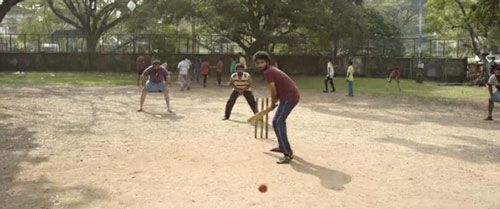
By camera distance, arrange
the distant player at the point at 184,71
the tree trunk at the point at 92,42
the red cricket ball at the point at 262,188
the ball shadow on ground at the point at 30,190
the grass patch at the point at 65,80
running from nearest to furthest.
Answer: the ball shadow on ground at the point at 30,190 → the red cricket ball at the point at 262,188 → the distant player at the point at 184,71 → the grass patch at the point at 65,80 → the tree trunk at the point at 92,42

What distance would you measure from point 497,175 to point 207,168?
3.94 meters

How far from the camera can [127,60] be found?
3659 centimetres

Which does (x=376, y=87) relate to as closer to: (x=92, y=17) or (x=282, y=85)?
(x=282, y=85)

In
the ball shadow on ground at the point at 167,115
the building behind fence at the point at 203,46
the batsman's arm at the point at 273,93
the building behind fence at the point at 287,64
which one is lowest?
the ball shadow on ground at the point at 167,115

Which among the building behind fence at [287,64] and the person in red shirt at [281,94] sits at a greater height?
the building behind fence at [287,64]

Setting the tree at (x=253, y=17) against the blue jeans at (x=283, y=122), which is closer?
the blue jeans at (x=283, y=122)

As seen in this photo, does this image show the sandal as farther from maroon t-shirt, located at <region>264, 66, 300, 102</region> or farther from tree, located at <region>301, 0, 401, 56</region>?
tree, located at <region>301, 0, 401, 56</region>

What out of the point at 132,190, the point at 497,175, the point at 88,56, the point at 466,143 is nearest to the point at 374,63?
the point at 88,56

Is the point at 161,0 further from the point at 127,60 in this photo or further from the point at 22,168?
Result: the point at 22,168

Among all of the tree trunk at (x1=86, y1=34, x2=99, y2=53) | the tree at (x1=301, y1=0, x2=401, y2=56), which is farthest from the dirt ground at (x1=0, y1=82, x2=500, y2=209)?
the tree trunk at (x1=86, y1=34, x2=99, y2=53)

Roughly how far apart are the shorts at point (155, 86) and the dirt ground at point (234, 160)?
1.96 feet

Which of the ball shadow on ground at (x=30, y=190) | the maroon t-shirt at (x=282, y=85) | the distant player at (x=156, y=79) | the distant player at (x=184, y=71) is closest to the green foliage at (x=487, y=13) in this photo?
the distant player at (x=184, y=71)

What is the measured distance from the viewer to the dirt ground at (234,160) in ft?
19.7

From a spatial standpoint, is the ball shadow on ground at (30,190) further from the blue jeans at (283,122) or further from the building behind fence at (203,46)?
the building behind fence at (203,46)
